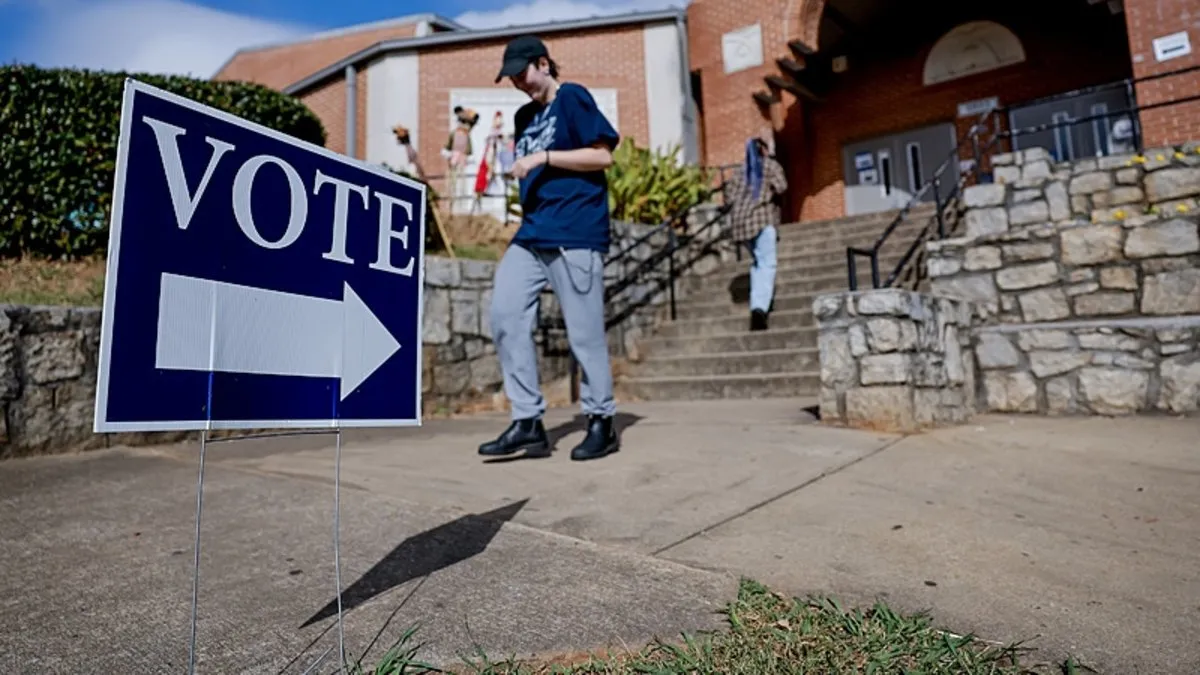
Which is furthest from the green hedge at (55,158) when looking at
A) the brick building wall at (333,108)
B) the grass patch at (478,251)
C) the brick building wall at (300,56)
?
the brick building wall at (300,56)

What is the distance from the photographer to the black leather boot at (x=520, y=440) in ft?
9.91

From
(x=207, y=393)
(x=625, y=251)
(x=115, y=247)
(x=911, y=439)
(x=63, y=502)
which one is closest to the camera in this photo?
(x=115, y=247)

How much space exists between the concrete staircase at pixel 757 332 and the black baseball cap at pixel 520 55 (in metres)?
3.30

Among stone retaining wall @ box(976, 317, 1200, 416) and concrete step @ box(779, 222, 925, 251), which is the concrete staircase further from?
stone retaining wall @ box(976, 317, 1200, 416)

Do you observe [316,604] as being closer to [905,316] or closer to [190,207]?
[190,207]

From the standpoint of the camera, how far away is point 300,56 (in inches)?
671

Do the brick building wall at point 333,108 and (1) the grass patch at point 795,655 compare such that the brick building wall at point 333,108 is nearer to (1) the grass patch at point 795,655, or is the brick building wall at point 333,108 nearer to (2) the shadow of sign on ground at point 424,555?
(2) the shadow of sign on ground at point 424,555

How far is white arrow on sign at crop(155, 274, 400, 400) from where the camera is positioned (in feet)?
3.70

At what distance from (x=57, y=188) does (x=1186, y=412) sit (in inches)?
297

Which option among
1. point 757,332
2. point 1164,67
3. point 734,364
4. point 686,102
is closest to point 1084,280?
point 757,332

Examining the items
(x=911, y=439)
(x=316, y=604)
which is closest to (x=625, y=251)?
(x=911, y=439)

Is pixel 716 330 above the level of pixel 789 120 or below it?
below

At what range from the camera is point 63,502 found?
2365 millimetres

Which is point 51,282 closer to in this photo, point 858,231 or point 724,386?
point 724,386
